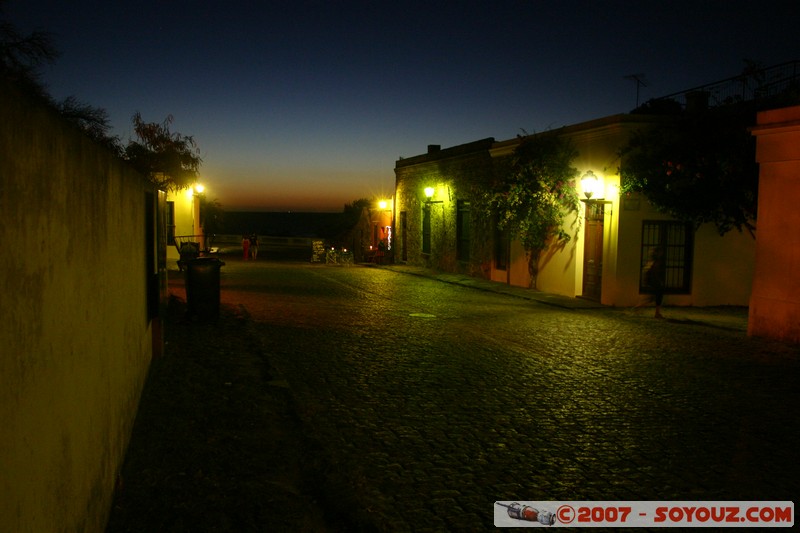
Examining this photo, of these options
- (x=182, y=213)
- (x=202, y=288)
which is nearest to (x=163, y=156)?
(x=182, y=213)

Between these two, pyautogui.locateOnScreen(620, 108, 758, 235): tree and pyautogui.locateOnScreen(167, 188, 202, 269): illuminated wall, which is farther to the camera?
pyautogui.locateOnScreen(167, 188, 202, 269): illuminated wall

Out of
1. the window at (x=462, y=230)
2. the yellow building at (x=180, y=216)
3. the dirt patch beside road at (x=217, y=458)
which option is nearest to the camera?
the dirt patch beside road at (x=217, y=458)

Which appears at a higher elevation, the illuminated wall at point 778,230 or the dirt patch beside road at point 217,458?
the illuminated wall at point 778,230

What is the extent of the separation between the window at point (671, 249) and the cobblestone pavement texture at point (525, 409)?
2.69 metres

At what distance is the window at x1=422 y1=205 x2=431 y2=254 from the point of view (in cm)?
2902

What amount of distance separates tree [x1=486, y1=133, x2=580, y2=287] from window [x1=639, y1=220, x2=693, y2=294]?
7.10 feet

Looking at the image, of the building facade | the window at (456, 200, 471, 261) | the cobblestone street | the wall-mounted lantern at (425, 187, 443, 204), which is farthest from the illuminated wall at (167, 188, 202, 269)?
the cobblestone street

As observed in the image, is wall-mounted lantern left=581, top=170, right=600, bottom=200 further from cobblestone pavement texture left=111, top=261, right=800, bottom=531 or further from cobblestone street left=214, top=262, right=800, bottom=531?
cobblestone street left=214, top=262, right=800, bottom=531

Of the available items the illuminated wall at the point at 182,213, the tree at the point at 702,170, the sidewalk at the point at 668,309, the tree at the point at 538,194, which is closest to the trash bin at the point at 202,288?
the sidewalk at the point at 668,309

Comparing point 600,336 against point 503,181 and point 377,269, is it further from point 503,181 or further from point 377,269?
point 377,269

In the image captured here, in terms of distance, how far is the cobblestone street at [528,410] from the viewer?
5074 mm

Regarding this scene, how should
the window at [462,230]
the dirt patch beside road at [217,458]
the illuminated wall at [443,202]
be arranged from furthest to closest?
the window at [462,230]
the illuminated wall at [443,202]
the dirt patch beside road at [217,458]

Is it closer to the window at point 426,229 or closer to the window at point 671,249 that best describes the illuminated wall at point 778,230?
the window at point 671,249

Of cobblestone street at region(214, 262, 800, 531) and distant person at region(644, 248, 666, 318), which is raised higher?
distant person at region(644, 248, 666, 318)
